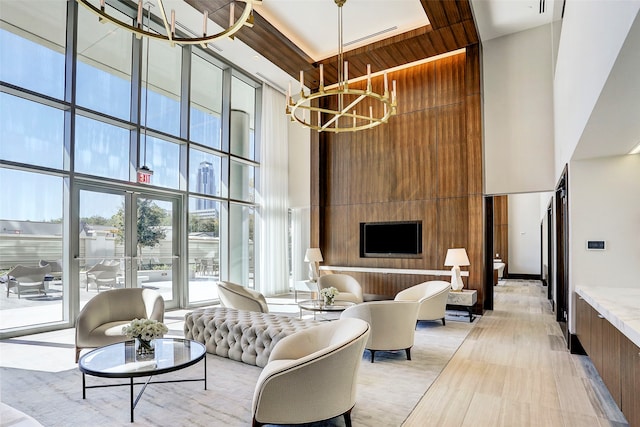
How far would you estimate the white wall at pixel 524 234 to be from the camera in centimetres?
1342

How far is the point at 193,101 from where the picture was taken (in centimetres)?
764

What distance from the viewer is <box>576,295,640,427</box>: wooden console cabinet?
7.27ft

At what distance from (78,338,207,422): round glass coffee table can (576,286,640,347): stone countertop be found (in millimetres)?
2923

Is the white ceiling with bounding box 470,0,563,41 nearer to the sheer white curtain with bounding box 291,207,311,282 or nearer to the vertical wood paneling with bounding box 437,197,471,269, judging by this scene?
the vertical wood paneling with bounding box 437,197,471,269

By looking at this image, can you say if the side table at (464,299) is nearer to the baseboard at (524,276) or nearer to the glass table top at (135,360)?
the glass table top at (135,360)

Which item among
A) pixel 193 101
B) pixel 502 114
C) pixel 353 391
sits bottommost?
pixel 353 391

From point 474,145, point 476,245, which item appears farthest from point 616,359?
point 474,145

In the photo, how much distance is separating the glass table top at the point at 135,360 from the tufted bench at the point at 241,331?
2.16 feet

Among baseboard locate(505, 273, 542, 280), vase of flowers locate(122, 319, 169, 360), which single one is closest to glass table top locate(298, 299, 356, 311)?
vase of flowers locate(122, 319, 169, 360)

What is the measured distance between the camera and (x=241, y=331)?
3996 millimetres

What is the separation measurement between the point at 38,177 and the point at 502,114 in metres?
7.58

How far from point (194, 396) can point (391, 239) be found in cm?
548

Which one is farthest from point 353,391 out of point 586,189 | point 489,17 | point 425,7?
point 489,17

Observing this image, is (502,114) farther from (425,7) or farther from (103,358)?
(103,358)
